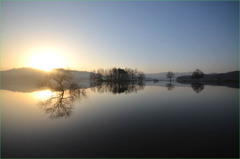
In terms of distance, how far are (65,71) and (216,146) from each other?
121 ft

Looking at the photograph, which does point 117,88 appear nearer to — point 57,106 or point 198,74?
point 57,106

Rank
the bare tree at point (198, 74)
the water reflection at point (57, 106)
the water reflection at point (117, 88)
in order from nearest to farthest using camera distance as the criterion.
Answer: the water reflection at point (57, 106), the water reflection at point (117, 88), the bare tree at point (198, 74)

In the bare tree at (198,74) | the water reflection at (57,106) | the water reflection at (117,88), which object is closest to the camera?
the water reflection at (57,106)

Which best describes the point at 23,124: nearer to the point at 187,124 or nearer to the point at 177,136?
the point at 177,136

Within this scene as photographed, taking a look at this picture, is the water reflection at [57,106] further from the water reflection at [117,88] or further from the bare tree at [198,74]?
the bare tree at [198,74]

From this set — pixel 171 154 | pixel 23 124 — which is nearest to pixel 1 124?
pixel 23 124

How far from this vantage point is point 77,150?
7094 mm

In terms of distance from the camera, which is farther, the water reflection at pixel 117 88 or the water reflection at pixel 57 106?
the water reflection at pixel 117 88

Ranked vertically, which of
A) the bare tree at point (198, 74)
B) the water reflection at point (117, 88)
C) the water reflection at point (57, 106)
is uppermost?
the bare tree at point (198, 74)

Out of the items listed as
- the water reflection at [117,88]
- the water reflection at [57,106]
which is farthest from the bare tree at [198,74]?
the water reflection at [57,106]

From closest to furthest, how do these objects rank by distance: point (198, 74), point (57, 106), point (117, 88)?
point (57, 106) → point (117, 88) → point (198, 74)

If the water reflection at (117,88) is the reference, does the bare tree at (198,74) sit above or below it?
above

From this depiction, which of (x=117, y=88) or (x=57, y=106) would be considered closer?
(x=57, y=106)

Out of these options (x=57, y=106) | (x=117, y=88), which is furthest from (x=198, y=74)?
(x=57, y=106)
